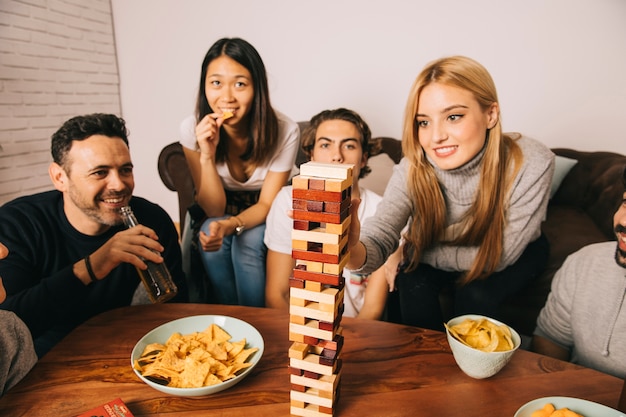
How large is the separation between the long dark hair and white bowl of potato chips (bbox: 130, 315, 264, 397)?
95cm

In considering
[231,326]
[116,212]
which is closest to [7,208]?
[116,212]

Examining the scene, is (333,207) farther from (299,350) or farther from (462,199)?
(462,199)

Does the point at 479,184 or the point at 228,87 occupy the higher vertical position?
the point at 228,87

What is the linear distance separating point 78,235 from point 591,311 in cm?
152

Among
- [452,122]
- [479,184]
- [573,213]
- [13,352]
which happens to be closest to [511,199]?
[479,184]

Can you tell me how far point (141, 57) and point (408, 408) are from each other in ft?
9.24

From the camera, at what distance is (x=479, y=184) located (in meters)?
1.44

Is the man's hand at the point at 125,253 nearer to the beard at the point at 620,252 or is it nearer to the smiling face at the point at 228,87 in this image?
the smiling face at the point at 228,87

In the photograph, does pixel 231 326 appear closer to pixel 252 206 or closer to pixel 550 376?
pixel 550 376

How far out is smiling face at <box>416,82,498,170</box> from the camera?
1337 mm

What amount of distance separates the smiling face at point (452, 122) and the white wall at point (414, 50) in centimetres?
124

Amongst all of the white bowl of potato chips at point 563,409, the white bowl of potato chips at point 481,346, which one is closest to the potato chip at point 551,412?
the white bowl of potato chips at point 563,409

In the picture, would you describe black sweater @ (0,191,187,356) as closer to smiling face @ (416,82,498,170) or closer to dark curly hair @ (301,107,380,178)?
dark curly hair @ (301,107,380,178)

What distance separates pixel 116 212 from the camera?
1367 mm
